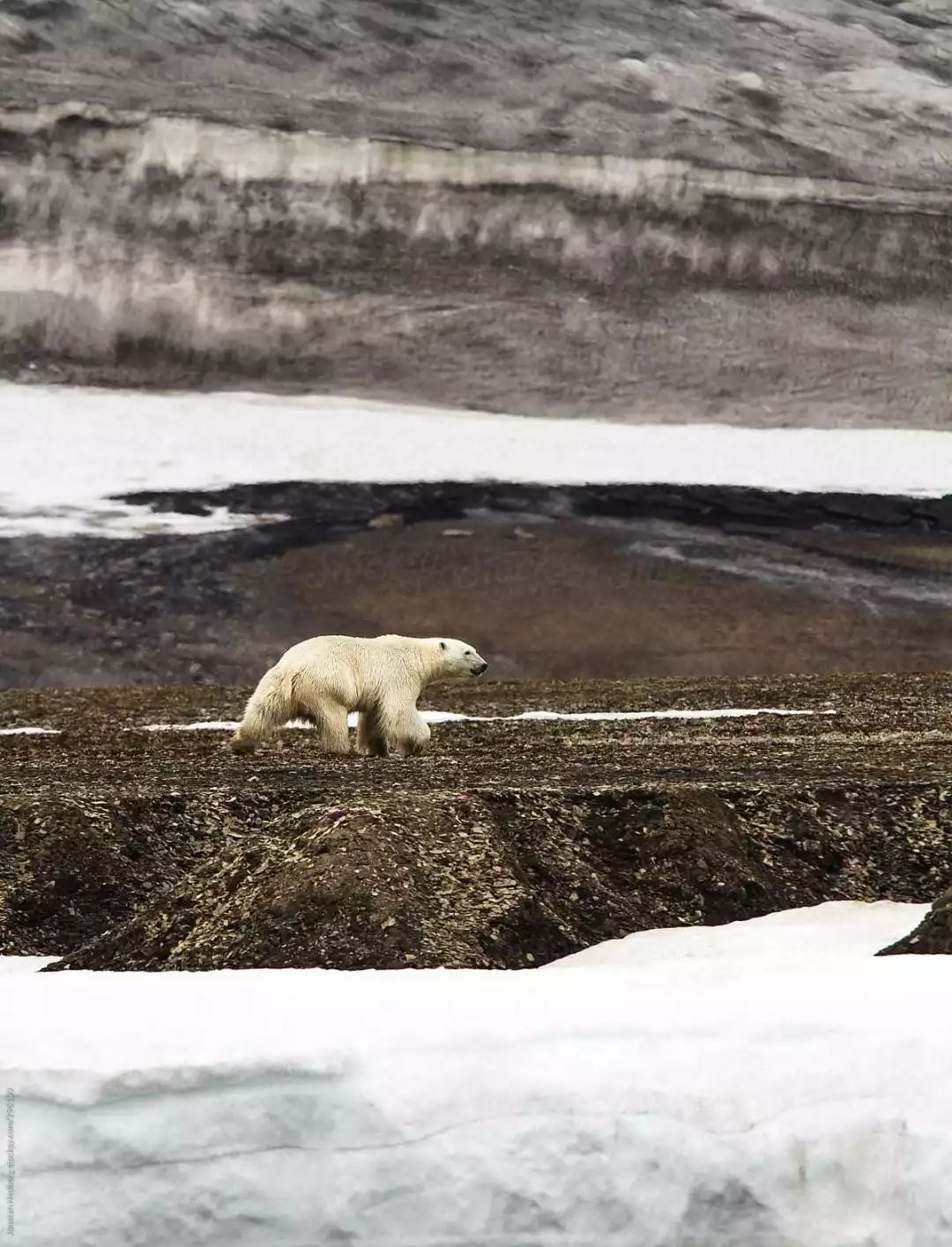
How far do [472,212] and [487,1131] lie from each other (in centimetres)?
4325

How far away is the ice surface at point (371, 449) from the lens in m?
44.0

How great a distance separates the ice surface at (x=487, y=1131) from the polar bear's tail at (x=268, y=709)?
26.3ft

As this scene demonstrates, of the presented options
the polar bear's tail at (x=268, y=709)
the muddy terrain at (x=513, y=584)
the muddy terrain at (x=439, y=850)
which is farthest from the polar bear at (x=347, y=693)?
the muddy terrain at (x=513, y=584)

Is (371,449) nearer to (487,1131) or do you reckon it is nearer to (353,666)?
(353,666)

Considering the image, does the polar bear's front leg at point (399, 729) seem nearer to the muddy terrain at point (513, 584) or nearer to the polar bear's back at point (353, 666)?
the polar bear's back at point (353, 666)

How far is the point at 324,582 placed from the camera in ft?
137

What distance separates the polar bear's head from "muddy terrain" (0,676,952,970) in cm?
146

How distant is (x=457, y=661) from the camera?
15117mm

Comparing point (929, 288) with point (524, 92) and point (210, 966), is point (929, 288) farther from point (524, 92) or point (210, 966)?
point (210, 966)

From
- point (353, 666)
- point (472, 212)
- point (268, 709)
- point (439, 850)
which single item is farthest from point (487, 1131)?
point (472, 212)

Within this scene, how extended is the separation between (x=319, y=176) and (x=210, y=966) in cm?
4163

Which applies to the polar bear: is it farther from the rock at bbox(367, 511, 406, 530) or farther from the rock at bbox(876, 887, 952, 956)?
the rock at bbox(367, 511, 406, 530)

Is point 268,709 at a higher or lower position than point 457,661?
higher

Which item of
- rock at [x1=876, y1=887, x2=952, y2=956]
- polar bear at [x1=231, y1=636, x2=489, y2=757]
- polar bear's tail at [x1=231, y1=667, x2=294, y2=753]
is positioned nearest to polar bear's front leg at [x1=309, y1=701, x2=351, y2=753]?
polar bear at [x1=231, y1=636, x2=489, y2=757]
